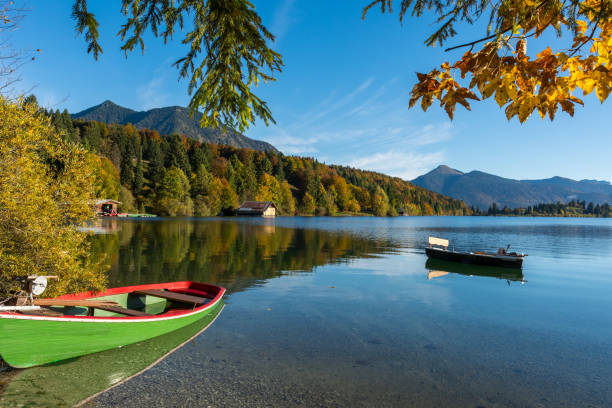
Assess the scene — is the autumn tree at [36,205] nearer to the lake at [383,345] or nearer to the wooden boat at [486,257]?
the lake at [383,345]

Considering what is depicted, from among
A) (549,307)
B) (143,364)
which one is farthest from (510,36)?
(549,307)

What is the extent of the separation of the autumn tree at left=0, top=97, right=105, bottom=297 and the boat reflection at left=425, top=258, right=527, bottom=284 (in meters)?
20.9

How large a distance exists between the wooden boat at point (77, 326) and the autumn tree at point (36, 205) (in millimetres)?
1209

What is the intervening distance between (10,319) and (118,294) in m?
5.44

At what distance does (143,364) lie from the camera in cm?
889

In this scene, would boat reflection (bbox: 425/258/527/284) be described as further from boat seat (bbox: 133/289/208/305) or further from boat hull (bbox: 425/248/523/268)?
boat seat (bbox: 133/289/208/305)

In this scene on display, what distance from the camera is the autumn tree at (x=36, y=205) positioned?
9.32 m

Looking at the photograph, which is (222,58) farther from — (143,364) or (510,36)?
(143,364)

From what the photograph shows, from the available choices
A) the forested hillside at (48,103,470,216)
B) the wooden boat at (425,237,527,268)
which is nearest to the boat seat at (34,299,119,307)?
the wooden boat at (425,237,527,268)

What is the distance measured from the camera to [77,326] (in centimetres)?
800

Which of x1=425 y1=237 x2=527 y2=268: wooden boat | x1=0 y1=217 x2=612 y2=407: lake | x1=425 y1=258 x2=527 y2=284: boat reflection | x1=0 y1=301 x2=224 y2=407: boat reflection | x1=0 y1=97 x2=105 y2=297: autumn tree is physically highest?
x1=0 y1=97 x2=105 y2=297: autumn tree

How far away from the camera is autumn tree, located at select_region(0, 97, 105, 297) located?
932 centimetres

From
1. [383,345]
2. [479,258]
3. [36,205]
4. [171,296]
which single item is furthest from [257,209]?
[383,345]

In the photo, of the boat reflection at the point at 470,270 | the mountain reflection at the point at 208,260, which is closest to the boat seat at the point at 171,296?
the mountain reflection at the point at 208,260
